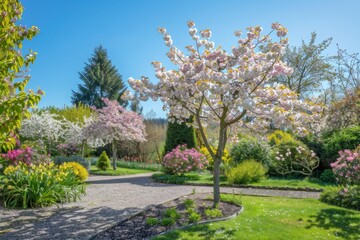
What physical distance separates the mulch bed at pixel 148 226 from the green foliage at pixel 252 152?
518 centimetres

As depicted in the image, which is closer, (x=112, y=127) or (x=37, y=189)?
(x=37, y=189)

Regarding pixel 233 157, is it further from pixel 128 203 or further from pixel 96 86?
pixel 96 86

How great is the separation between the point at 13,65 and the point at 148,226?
11.6ft

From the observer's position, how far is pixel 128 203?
7.51 m

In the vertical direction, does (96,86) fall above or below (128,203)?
above

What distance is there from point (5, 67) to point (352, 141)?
11.3 m

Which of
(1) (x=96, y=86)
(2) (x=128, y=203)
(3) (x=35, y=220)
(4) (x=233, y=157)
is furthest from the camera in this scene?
(1) (x=96, y=86)

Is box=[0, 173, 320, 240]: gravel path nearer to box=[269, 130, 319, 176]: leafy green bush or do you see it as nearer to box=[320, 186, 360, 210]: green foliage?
box=[320, 186, 360, 210]: green foliage

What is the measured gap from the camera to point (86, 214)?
6.36 metres

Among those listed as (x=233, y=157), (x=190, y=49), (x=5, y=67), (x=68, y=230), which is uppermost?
(x=190, y=49)

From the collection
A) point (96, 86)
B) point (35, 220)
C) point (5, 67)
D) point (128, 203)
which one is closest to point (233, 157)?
point (128, 203)

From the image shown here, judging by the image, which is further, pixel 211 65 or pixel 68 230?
pixel 211 65

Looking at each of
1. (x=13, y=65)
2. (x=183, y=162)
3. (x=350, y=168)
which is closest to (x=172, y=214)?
(x=13, y=65)

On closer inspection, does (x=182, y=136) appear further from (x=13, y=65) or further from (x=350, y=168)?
(x=13, y=65)
